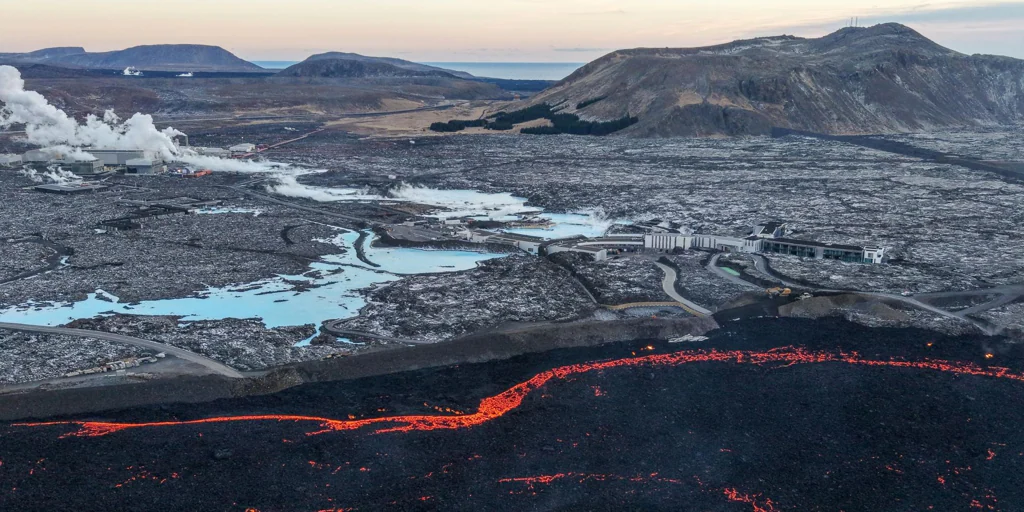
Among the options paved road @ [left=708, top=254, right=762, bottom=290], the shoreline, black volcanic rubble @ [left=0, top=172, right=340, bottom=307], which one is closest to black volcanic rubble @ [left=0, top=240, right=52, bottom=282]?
black volcanic rubble @ [left=0, top=172, right=340, bottom=307]

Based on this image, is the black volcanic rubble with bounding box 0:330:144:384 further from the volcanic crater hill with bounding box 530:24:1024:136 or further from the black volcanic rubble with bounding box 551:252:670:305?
the volcanic crater hill with bounding box 530:24:1024:136

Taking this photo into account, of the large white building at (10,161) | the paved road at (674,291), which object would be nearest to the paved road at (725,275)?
the paved road at (674,291)

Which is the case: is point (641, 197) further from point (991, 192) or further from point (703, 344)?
point (703, 344)

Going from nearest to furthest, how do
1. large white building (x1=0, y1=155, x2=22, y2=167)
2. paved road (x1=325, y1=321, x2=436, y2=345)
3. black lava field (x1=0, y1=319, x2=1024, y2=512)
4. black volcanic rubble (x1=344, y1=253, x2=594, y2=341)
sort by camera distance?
1. black lava field (x1=0, y1=319, x2=1024, y2=512)
2. paved road (x1=325, y1=321, x2=436, y2=345)
3. black volcanic rubble (x1=344, y1=253, x2=594, y2=341)
4. large white building (x1=0, y1=155, x2=22, y2=167)

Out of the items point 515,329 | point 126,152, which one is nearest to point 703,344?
point 515,329

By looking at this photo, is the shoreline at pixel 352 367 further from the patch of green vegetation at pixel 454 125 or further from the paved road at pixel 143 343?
the patch of green vegetation at pixel 454 125

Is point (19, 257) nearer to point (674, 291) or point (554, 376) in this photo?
point (554, 376)

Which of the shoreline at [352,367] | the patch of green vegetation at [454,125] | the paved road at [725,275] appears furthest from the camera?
the patch of green vegetation at [454,125]
